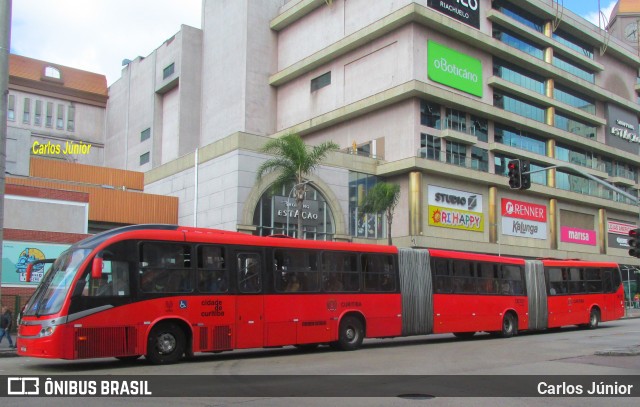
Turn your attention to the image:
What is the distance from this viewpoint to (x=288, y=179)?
3525 centimetres

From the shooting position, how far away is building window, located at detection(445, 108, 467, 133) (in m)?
50.1

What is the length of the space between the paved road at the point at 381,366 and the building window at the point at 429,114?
96.6 ft

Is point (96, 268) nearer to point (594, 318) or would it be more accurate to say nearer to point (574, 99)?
point (594, 318)

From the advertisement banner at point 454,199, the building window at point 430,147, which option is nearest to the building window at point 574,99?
the advertisement banner at point 454,199

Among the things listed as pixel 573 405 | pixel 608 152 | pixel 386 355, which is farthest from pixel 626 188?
pixel 573 405

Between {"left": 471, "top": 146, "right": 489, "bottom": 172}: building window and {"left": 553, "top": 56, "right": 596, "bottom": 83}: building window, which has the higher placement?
{"left": 553, "top": 56, "right": 596, "bottom": 83}: building window

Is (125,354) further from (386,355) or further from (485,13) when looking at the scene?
(485,13)

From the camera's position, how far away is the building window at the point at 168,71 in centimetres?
6525

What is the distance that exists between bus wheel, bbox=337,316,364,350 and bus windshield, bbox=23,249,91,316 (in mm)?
8406

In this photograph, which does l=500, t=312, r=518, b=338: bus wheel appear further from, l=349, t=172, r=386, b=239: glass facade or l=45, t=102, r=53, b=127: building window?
l=45, t=102, r=53, b=127: building window

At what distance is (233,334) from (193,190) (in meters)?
27.9

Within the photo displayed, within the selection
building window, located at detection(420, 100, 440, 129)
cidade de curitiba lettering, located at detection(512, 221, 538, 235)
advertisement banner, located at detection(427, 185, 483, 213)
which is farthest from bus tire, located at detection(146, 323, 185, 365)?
cidade de curitiba lettering, located at detection(512, 221, 538, 235)

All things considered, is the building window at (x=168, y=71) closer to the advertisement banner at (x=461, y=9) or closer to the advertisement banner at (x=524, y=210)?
the advertisement banner at (x=461, y=9)

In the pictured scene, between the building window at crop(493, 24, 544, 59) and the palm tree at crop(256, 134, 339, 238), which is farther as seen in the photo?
the building window at crop(493, 24, 544, 59)
